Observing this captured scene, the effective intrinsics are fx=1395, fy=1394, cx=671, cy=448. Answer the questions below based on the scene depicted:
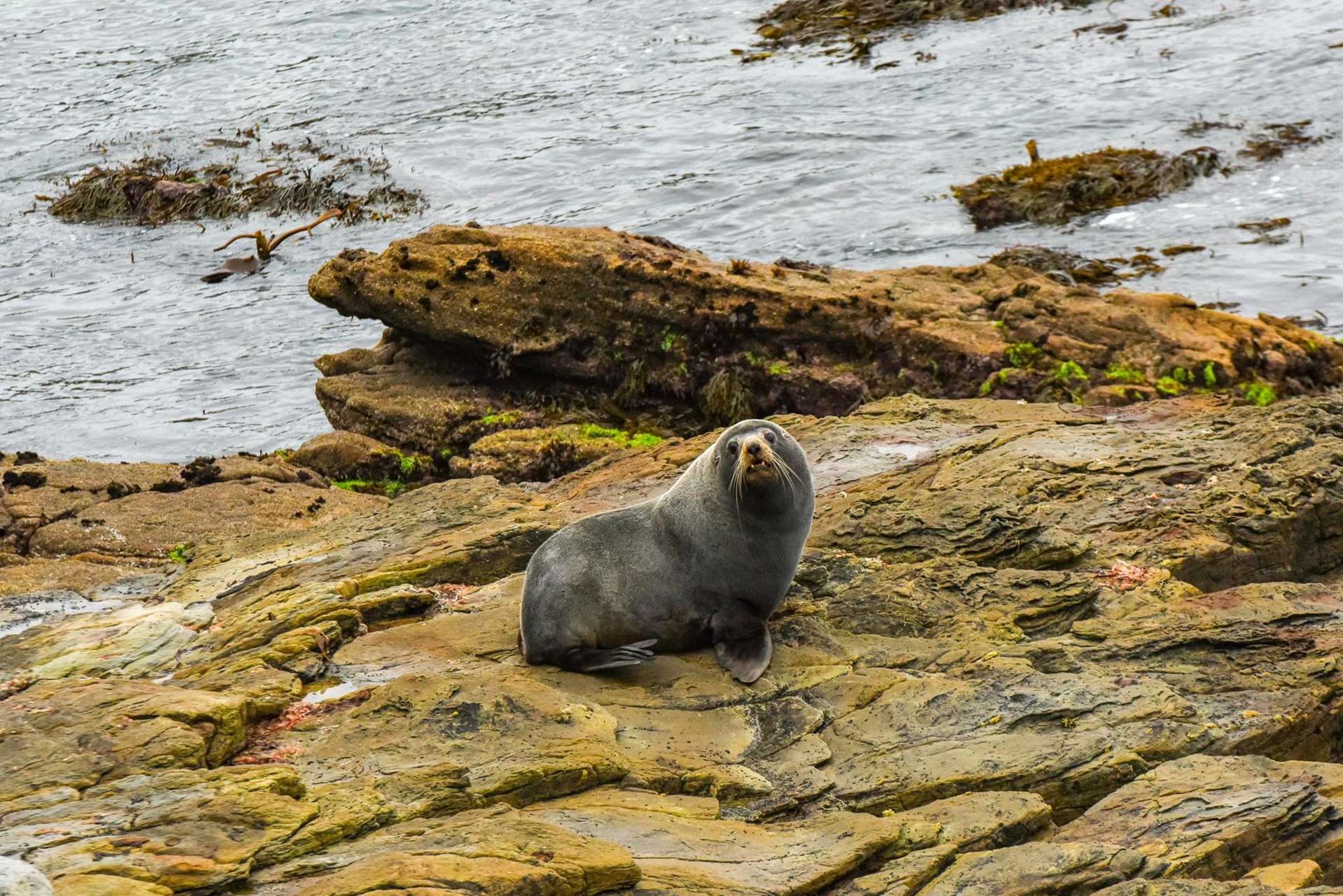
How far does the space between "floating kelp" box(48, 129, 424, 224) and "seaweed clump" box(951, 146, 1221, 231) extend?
1119 centimetres

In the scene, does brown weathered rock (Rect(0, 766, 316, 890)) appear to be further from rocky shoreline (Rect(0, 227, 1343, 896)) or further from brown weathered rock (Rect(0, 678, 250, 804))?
brown weathered rock (Rect(0, 678, 250, 804))

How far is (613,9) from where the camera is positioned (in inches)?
1492

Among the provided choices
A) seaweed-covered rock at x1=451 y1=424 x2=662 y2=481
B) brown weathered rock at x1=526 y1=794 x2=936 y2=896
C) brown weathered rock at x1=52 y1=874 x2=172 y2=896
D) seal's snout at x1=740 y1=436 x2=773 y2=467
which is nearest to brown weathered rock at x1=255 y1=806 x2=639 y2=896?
brown weathered rock at x1=526 y1=794 x2=936 y2=896

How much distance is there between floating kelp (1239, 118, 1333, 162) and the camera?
969 inches

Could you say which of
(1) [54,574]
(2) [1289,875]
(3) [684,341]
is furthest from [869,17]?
(2) [1289,875]

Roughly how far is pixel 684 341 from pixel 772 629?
8.17 m

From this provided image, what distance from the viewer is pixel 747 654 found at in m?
8.15

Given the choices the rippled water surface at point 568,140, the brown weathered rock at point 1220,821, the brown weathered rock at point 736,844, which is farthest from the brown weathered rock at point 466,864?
the rippled water surface at point 568,140

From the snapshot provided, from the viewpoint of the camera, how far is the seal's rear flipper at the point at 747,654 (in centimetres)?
793

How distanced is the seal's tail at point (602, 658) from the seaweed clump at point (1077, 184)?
16.6 meters

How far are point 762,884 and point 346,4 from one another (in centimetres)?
3874

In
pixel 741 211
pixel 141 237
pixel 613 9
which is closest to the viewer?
pixel 741 211

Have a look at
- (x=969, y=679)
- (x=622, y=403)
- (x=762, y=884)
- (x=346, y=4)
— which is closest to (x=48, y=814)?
(x=762, y=884)

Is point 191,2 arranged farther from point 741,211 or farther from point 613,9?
point 741,211
